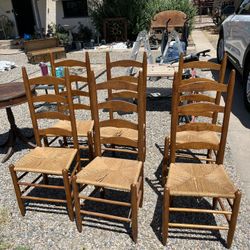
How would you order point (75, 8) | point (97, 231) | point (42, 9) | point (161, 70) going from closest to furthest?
point (97, 231), point (161, 70), point (75, 8), point (42, 9)

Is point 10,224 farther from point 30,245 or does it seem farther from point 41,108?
point 41,108

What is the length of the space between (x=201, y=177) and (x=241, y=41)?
3816 mm

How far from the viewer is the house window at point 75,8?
12609 mm

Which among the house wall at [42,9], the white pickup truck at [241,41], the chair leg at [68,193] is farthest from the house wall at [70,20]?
the chair leg at [68,193]

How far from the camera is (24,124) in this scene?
4977 millimetres

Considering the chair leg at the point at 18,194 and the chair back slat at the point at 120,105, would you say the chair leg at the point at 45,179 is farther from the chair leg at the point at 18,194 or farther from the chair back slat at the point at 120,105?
the chair back slat at the point at 120,105

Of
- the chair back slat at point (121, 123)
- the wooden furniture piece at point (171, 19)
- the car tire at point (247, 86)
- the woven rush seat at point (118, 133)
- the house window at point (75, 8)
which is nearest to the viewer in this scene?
the chair back slat at point (121, 123)

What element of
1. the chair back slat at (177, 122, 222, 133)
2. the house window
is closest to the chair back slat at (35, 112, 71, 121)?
the chair back slat at (177, 122, 222, 133)

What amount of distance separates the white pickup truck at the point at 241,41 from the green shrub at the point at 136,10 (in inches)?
217

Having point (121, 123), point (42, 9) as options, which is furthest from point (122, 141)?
point (42, 9)

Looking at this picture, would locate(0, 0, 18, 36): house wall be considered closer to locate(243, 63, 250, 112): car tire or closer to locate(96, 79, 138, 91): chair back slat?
locate(243, 63, 250, 112): car tire

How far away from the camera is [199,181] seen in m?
2.42

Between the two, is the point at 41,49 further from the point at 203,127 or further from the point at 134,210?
the point at 134,210

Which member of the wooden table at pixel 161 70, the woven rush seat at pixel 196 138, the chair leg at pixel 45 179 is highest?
the wooden table at pixel 161 70
